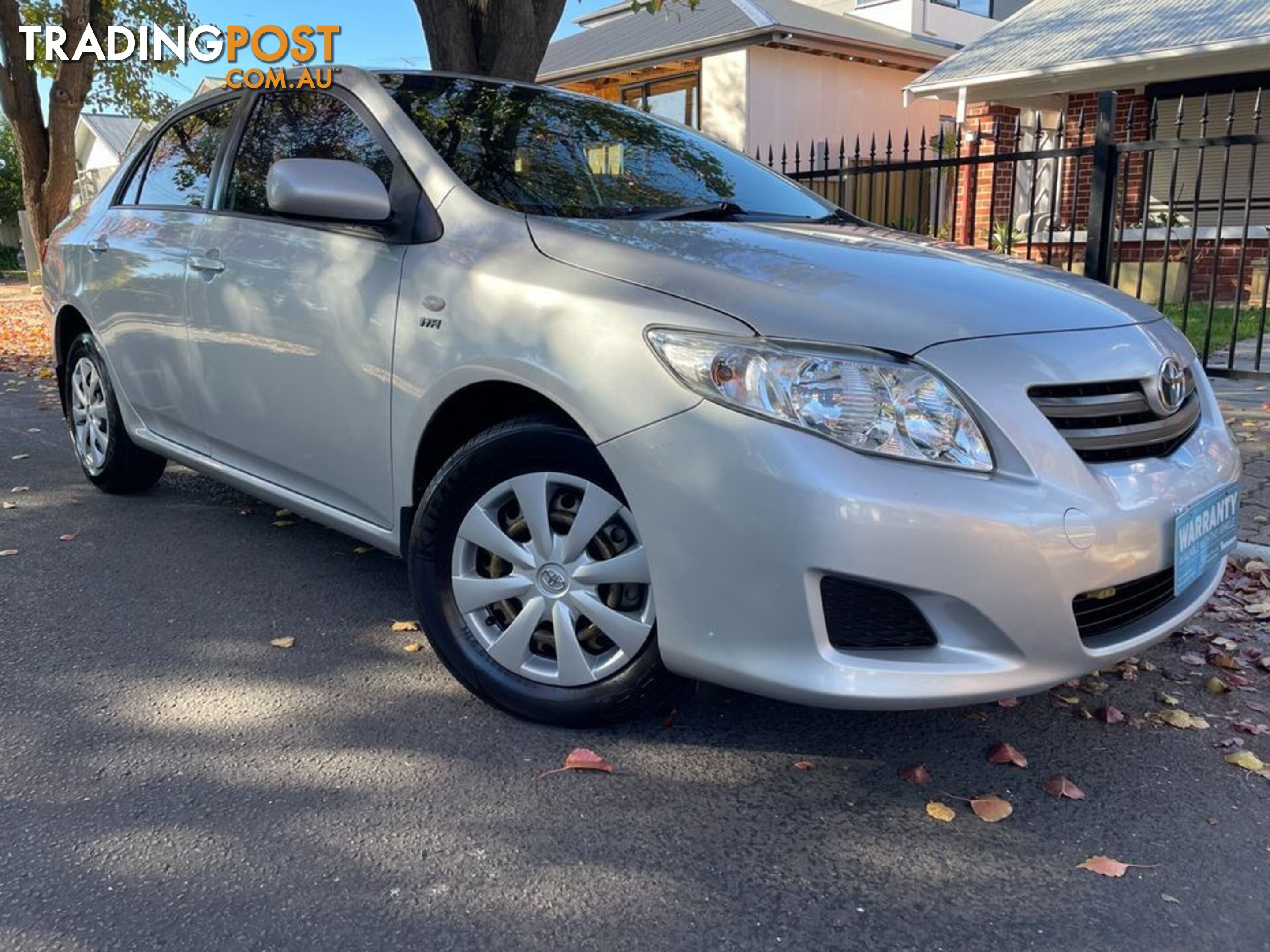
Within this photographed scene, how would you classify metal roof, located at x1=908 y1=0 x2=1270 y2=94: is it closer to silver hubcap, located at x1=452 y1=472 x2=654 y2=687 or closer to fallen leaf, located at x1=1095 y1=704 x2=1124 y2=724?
fallen leaf, located at x1=1095 y1=704 x2=1124 y2=724

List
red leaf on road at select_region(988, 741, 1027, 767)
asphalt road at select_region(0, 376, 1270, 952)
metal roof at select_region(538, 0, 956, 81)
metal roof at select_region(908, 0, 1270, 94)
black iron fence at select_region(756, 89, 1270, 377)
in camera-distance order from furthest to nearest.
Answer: metal roof at select_region(538, 0, 956, 81) < metal roof at select_region(908, 0, 1270, 94) < black iron fence at select_region(756, 89, 1270, 377) < red leaf on road at select_region(988, 741, 1027, 767) < asphalt road at select_region(0, 376, 1270, 952)

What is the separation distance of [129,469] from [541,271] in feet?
9.93

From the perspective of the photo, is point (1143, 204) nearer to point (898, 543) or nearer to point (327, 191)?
point (327, 191)

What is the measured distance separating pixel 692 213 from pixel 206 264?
171 cm

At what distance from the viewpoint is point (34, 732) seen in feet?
8.86

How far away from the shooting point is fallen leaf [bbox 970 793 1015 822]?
2383mm

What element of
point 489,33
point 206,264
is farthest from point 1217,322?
point 206,264

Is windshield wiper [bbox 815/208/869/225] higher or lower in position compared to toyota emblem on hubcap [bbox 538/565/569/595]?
higher

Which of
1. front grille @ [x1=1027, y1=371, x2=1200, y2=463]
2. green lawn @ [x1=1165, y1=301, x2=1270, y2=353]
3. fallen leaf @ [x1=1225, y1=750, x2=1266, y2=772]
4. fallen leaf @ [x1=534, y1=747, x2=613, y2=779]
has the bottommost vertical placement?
green lawn @ [x1=1165, y1=301, x2=1270, y2=353]

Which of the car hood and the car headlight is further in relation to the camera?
the car hood

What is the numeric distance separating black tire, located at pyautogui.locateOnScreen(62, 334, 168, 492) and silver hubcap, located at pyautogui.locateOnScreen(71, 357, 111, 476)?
0.03 feet

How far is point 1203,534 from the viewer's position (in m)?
2.51

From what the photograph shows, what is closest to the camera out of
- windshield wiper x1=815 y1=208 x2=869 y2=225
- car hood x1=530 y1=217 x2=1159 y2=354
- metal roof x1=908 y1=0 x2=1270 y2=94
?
car hood x1=530 y1=217 x2=1159 y2=354

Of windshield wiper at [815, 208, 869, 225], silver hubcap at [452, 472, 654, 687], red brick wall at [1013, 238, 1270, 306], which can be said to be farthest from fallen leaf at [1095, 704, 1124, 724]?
red brick wall at [1013, 238, 1270, 306]
